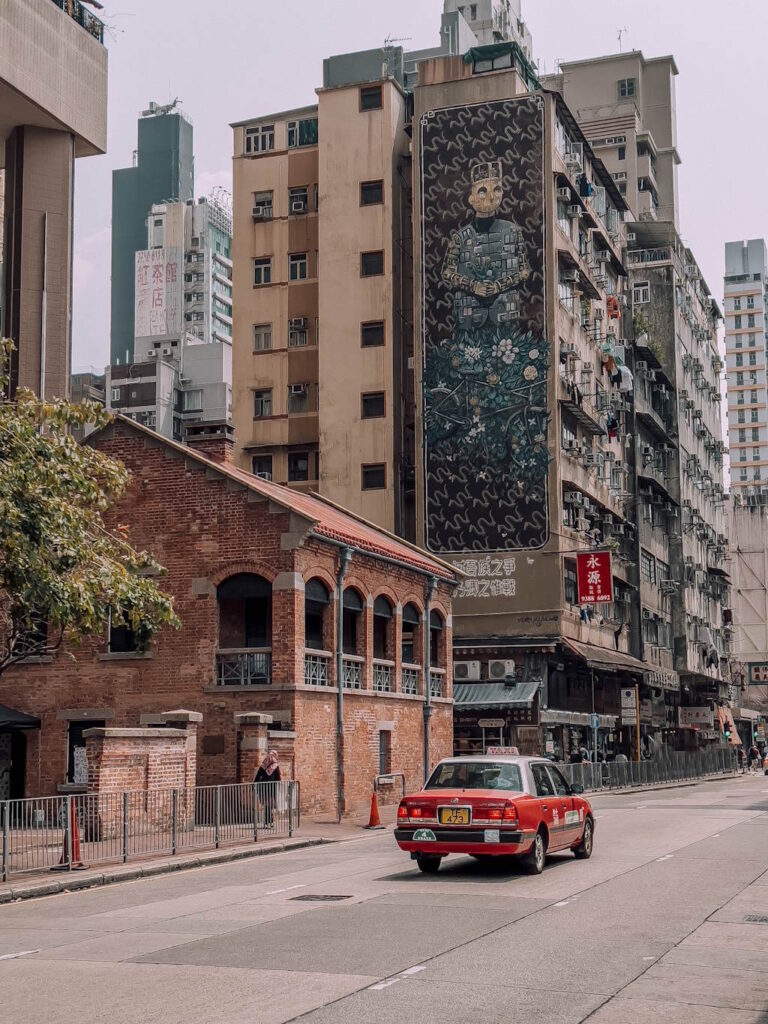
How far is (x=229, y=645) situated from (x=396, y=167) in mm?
33078

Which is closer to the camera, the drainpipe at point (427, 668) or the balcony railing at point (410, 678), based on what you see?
the balcony railing at point (410, 678)

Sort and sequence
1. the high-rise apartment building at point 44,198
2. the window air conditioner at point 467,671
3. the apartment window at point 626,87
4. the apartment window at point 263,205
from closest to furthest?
the high-rise apartment building at point 44,198
the window air conditioner at point 467,671
the apartment window at point 263,205
the apartment window at point 626,87

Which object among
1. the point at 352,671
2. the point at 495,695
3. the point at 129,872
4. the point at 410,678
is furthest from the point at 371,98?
the point at 129,872

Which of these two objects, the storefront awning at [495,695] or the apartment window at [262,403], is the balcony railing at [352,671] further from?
the apartment window at [262,403]

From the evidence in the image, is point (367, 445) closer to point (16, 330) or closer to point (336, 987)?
point (16, 330)

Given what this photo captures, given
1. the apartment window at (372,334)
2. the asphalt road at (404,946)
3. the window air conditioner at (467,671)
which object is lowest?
the asphalt road at (404,946)

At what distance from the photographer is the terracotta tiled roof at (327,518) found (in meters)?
32.3

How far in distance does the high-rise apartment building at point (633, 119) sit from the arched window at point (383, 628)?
58513 millimetres

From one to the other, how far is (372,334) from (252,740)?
3290cm

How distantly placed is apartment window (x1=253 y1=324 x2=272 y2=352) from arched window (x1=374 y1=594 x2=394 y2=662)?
26.5 meters

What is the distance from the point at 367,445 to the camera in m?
58.8

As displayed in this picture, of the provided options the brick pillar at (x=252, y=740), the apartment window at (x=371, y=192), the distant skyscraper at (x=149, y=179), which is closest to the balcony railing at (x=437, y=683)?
the brick pillar at (x=252, y=740)

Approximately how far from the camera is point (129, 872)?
65.7 ft

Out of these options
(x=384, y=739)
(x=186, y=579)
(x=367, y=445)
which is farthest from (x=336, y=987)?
(x=367, y=445)
